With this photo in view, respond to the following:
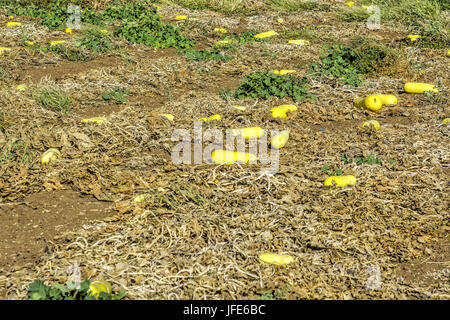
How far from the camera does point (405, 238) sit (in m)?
3.93

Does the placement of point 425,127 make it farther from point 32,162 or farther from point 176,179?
point 32,162

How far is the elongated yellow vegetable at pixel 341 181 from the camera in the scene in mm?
4516

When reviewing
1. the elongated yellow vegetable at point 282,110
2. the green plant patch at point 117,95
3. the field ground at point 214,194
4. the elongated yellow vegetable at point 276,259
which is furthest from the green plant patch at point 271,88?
the elongated yellow vegetable at point 276,259

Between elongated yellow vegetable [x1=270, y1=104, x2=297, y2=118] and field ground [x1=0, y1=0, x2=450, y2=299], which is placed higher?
elongated yellow vegetable [x1=270, y1=104, x2=297, y2=118]

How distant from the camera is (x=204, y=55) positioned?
8023 mm

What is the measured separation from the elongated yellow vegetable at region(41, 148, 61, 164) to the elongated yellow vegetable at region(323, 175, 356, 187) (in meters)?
2.63

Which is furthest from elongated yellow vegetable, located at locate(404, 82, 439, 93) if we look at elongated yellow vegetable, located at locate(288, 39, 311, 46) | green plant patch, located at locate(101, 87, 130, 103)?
green plant patch, located at locate(101, 87, 130, 103)

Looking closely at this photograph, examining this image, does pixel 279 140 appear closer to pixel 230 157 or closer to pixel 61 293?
pixel 230 157

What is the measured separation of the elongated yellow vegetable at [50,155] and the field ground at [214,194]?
10cm

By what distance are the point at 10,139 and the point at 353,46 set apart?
17.4 ft

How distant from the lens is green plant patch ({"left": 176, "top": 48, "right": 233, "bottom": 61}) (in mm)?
7954

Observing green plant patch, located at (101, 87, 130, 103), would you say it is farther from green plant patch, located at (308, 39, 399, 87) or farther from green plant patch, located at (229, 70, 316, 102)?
green plant patch, located at (308, 39, 399, 87)

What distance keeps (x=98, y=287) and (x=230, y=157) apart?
209 cm

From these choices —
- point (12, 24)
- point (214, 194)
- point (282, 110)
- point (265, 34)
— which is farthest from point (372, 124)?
point (12, 24)
